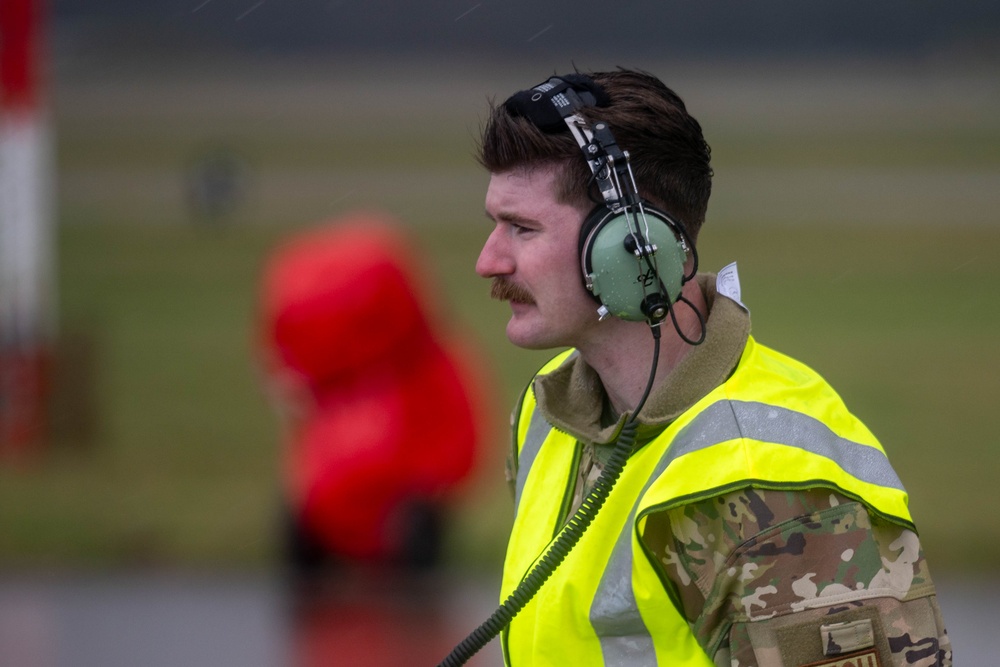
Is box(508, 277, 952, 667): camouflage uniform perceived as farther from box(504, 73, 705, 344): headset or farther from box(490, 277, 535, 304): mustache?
box(490, 277, 535, 304): mustache

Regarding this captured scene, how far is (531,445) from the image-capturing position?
8.57 ft

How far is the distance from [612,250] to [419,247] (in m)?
20.2

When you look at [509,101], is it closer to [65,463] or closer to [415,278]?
[415,278]

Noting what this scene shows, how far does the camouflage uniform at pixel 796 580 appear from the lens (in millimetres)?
1963

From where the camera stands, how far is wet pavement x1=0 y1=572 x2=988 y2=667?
5.96 metres

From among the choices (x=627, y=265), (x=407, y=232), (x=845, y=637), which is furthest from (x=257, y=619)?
(x=407, y=232)

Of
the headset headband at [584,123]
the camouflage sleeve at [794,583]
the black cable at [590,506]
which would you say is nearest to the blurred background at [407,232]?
the headset headband at [584,123]

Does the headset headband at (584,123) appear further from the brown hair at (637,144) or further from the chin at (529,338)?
the chin at (529,338)

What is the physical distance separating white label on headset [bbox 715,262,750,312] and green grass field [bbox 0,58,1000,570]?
0.65 meters

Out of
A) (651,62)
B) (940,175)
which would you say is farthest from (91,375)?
(651,62)

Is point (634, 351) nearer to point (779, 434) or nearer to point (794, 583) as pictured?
point (779, 434)

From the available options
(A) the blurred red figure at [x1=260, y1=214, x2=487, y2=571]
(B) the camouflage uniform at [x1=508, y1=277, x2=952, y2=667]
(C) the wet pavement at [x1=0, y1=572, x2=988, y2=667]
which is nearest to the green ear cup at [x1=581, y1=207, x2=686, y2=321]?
(B) the camouflage uniform at [x1=508, y1=277, x2=952, y2=667]

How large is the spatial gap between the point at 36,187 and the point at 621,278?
356 inches

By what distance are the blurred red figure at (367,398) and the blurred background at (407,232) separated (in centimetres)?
25
